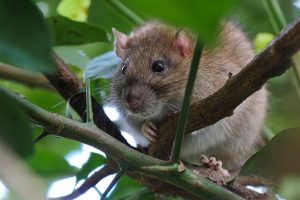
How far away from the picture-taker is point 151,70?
1.99 meters

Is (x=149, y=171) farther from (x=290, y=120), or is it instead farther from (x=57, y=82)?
(x=290, y=120)

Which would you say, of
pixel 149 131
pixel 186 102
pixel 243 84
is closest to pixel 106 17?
pixel 149 131

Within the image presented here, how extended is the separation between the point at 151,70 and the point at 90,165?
62cm

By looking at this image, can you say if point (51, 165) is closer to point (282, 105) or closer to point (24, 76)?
point (24, 76)

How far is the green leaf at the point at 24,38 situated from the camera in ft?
1.50

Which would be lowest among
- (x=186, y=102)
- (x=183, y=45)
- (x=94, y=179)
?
(x=186, y=102)

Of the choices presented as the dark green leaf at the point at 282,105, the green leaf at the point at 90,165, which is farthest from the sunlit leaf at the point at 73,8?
the dark green leaf at the point at 282,105

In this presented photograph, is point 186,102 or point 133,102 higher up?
point 133,102

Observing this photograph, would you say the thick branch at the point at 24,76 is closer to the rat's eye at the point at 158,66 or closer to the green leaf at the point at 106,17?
the green leaf at the point at 106,17

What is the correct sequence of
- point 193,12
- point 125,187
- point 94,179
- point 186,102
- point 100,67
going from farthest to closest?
1. point 125,187
2. point 100,67
3. point 94,179
4. point 186,102
5. point 193,12

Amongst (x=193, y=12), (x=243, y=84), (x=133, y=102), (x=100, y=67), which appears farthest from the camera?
(x=133, y=102)

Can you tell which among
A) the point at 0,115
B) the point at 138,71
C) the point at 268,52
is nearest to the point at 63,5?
the point at 138,71

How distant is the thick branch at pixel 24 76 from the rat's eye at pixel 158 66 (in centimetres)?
48

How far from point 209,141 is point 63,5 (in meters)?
0.66
